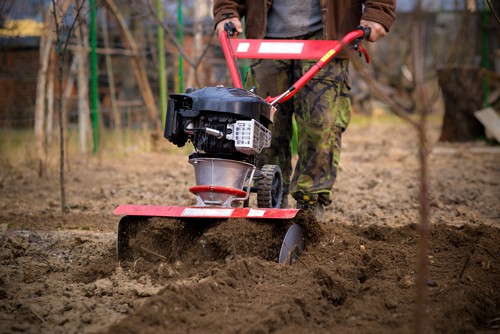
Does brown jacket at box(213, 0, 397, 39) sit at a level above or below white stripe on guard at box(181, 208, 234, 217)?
above

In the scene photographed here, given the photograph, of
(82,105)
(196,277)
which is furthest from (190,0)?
(196,277)

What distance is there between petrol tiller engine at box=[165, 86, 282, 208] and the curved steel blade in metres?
0.35

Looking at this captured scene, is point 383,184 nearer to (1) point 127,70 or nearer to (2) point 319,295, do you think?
(2) point 319,295

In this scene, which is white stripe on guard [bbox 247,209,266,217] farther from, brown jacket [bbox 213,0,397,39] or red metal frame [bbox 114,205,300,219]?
brown jacket [bbox 213,0,397,39]

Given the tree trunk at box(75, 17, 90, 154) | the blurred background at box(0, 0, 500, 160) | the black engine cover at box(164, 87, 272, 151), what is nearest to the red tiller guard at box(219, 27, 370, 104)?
the black engine cover at box(164, 87, 272, 151)

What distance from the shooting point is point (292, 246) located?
337 cm

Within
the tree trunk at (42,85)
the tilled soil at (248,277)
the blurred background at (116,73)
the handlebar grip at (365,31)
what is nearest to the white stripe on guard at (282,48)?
the handlebar grip at (365,31)

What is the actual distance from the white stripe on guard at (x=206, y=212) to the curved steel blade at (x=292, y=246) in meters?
0.29

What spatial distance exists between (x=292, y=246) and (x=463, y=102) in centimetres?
801

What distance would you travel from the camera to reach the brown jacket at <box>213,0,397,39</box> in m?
4.29

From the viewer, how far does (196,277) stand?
10.3 feet

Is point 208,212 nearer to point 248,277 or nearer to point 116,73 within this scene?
point 248,277

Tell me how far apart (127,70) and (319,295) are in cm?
1058

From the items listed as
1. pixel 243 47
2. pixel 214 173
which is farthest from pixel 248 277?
pixel 243 47
